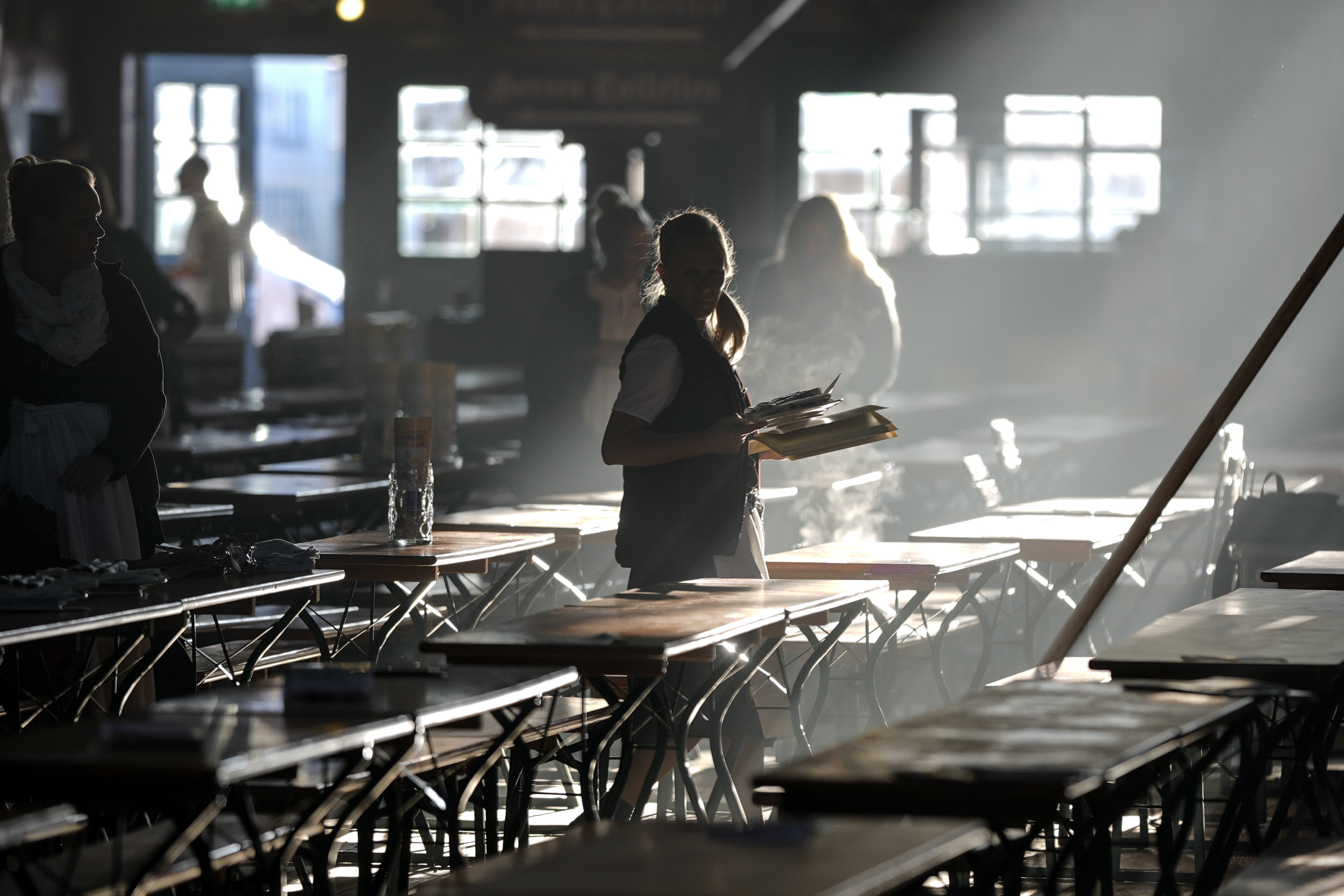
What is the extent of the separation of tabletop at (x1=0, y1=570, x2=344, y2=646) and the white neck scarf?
687 millimetres

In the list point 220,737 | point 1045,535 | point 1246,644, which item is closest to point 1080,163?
point 1045,535

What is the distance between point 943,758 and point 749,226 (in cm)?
1102

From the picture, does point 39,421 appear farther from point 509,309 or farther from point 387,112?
point 387,112

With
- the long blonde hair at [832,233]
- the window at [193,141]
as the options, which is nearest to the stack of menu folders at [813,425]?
the long blonde hair at [832,233]

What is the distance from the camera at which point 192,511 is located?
550 cm

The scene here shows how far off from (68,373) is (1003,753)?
2.62 m

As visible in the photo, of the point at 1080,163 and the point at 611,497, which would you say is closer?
the point at 611,497

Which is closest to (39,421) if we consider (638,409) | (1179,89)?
(638,409)

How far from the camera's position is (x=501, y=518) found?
5473 mm

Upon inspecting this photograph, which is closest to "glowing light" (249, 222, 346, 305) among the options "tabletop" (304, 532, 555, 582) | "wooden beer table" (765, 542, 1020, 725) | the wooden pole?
"wooden beer table" (765, 542, 1020, 725)

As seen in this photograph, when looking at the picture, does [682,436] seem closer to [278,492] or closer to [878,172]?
[278,492]

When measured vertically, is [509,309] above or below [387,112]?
below

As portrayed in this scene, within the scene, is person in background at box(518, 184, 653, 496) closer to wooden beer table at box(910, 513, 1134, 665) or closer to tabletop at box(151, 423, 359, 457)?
tabletop at box(151, 423, 359, 457)

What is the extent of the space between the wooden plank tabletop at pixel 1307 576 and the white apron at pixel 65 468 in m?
2.60
